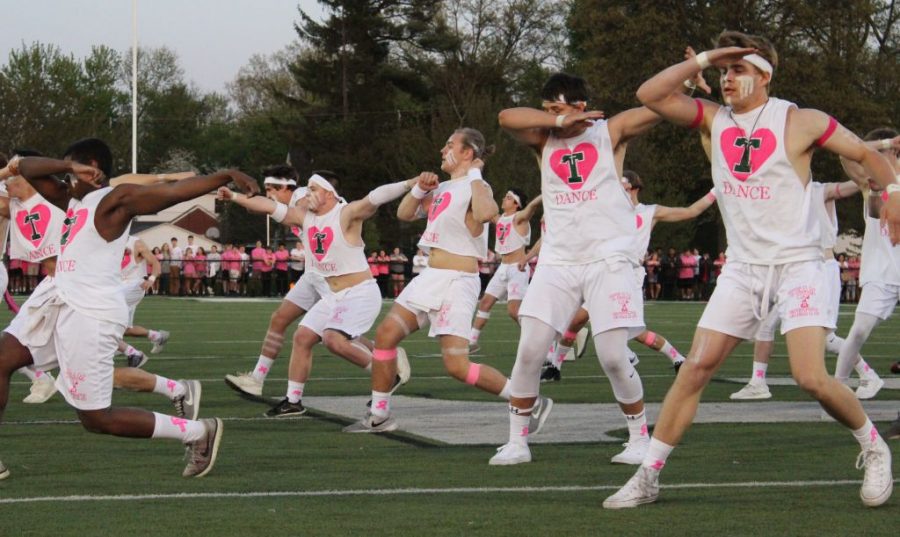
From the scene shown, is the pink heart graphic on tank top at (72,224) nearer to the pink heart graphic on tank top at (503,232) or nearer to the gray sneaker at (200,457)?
the gray sneaker at (200,457)

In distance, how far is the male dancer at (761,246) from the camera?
7469 mm

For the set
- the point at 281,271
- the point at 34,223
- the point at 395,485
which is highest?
the point at 34,223

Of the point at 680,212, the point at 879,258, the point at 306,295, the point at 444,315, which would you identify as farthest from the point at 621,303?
the point at 680,212

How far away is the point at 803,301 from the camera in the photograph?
749 cm

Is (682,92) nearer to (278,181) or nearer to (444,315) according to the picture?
(444,315)

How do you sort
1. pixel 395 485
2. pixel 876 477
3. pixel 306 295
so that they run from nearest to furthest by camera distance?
1. pixel 876 477
2. pixel 395 485
3. pixel 306 295

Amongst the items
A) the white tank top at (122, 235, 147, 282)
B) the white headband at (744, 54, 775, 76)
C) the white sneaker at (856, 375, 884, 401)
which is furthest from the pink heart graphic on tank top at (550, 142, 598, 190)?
the white tank top at (122, 235, 147, 282)

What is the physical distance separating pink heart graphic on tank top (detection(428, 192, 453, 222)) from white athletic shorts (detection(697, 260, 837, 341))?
3709mm

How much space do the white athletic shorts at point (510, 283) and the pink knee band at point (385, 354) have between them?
8.20 meters

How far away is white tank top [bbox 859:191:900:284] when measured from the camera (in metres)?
13.2

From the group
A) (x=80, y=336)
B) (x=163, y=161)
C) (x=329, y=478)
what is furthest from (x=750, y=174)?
(x=163, y=161)

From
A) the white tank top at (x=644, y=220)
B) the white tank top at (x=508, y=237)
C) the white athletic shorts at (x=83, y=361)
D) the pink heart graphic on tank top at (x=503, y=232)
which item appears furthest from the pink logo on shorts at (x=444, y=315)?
the pink heart graphic on tank top at (x=503, y=232)

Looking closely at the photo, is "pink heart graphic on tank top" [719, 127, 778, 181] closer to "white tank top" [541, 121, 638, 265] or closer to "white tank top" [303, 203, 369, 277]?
"white tank top" [541, 121, 638, 265]

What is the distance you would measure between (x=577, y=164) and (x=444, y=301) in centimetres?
217
